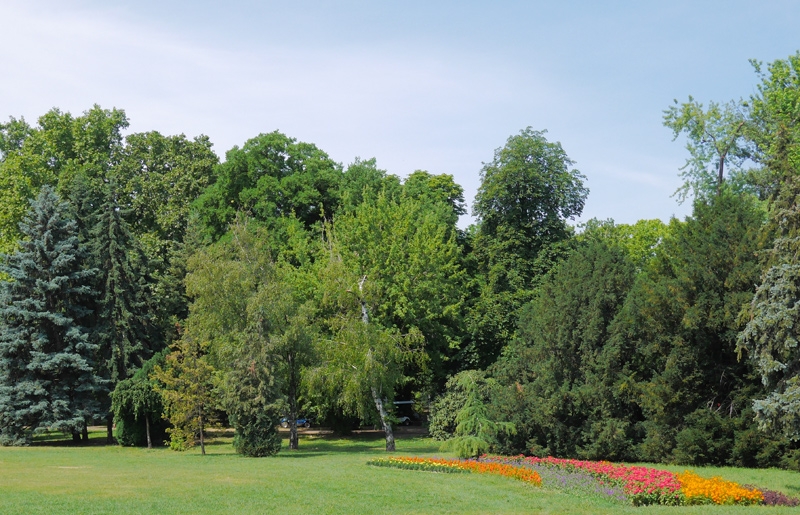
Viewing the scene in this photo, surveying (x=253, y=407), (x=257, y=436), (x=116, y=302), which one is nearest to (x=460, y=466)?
→ (x=253, y=407)

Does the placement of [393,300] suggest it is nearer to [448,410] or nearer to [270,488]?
[448,410]

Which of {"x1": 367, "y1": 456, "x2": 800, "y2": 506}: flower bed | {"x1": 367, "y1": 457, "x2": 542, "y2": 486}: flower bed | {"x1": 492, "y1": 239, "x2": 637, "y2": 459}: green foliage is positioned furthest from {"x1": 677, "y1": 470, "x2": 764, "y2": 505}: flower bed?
{"x1": 492, "y1": 239, "x2": 637, "y2": 459}: green foliage

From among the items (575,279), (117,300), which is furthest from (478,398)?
(117,300)

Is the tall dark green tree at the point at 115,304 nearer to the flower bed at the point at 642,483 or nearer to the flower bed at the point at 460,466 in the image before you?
the flower bed at the point at 460,466

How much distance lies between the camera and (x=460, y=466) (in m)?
25.6

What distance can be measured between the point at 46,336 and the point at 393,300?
18.2m

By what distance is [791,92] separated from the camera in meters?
40.4

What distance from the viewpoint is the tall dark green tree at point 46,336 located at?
3962 cm

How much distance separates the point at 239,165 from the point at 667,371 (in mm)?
31330

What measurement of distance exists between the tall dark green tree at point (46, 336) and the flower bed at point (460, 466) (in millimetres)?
20400

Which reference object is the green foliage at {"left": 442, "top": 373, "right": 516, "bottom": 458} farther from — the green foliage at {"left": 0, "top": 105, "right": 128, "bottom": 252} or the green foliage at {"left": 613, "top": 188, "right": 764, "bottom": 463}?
the green foliage at {"left": 0, "top": 105, "right": 128, "bottom": 252}

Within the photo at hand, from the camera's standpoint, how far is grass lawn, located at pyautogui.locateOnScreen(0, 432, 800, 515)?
17.7 meters

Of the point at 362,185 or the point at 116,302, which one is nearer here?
the point at 116,302

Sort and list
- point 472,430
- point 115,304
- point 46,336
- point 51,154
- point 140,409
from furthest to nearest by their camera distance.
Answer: point 51,154 → point 115,304 → point 46,336 → point 140,409 → point 472,430
